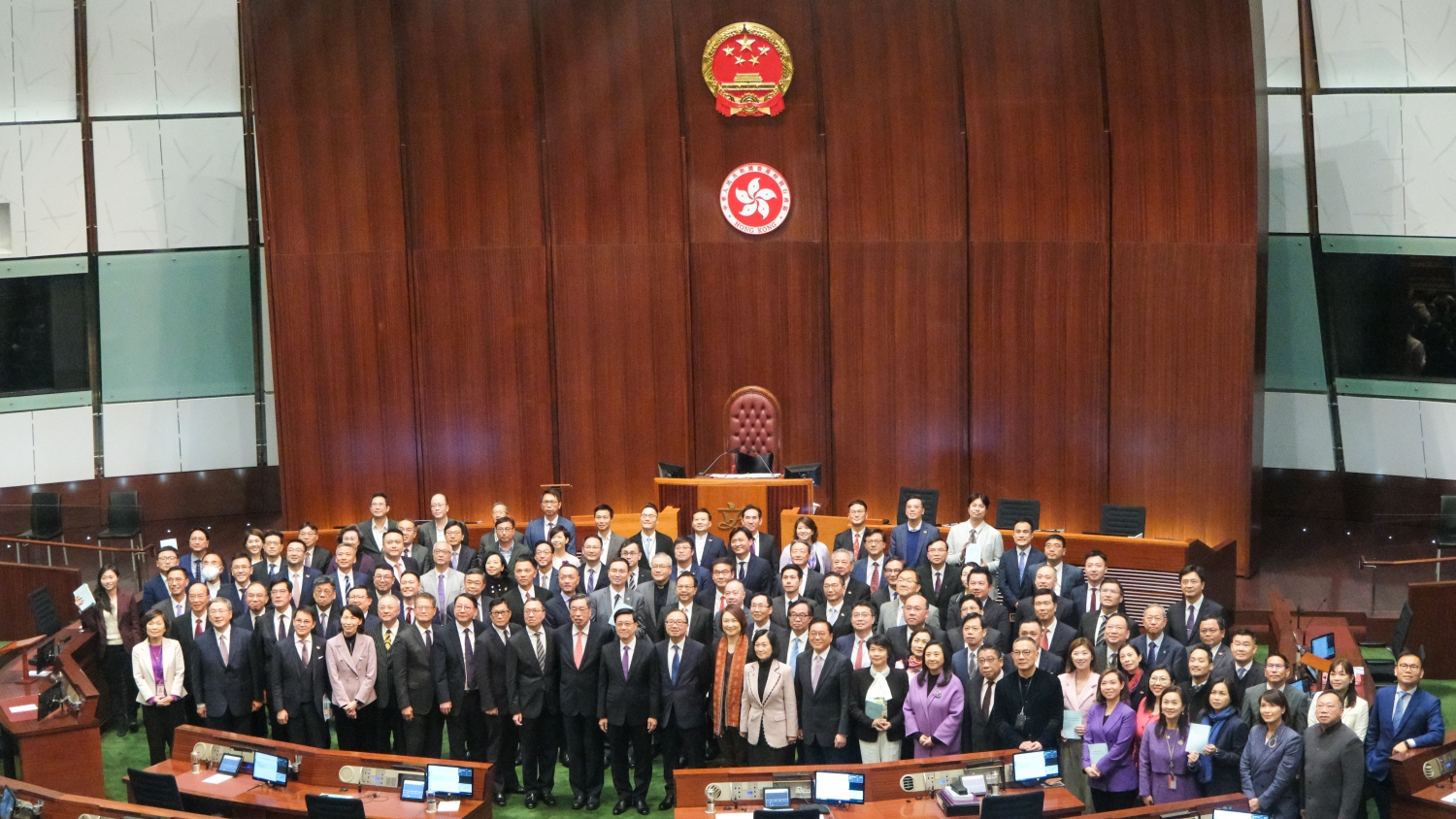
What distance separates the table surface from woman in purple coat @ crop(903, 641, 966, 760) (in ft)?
7.82

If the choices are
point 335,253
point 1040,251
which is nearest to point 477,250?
point 335,253

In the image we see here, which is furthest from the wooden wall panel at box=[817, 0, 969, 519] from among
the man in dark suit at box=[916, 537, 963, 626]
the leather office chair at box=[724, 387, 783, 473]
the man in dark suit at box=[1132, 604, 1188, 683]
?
the man in dark suit at box=[1132, 604, 1188, 683]

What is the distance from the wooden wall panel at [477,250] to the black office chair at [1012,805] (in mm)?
7653

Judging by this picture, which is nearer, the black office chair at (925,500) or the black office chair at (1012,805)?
the black office chair at (1012,805)

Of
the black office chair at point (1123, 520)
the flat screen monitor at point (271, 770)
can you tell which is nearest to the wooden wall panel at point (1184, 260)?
the black office chair at point (1123, 520)

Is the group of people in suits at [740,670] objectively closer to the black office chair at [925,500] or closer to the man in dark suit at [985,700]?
the man in dark suit at [985,700]

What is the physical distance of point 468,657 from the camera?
9750 mm

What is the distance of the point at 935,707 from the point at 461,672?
2.88 m

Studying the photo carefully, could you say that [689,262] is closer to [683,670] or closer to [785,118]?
[785,118]

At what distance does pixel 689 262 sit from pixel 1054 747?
22.7ft

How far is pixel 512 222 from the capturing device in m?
14.5

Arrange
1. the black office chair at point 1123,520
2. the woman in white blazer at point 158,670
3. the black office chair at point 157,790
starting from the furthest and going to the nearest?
the black office chair at point 1123,520
the woman in white blazer at point 158,670
the black office chair at point 157,790

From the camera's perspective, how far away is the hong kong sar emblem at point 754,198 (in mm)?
14430

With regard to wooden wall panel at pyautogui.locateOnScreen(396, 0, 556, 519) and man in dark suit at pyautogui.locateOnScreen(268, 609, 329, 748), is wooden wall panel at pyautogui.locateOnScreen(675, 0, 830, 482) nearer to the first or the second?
wooden wall panel at pyautogui.locateOnScreen(396, 0, 556, 519)
